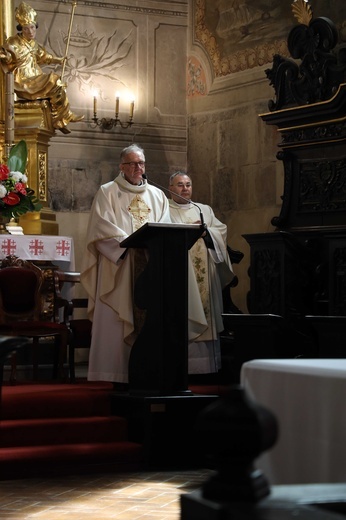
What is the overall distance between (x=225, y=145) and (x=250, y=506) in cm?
986

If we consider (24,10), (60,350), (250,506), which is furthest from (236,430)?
(24,10)

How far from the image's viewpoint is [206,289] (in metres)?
8.66

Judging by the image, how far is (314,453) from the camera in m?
3.54

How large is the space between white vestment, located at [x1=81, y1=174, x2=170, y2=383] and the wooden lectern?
1.12 feet

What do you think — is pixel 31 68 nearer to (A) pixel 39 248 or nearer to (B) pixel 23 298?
(A) pixel 39 248

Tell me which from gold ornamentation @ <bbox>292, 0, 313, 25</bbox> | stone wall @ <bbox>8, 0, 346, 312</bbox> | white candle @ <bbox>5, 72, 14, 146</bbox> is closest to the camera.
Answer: gold ornamentation @ <bbox>292, 0, 313, 25</bbox>

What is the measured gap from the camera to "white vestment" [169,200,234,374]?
26.8 feet

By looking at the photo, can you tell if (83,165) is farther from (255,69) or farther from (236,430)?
(236,430)

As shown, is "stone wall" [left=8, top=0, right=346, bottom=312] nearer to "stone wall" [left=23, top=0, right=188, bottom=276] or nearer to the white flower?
"stone wall" [left=23, top=0, right=188, bottom=276]

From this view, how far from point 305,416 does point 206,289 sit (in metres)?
5.08

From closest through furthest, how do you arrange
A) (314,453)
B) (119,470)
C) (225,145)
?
1. (314,453)
2. (119,470)
3. (225,145)

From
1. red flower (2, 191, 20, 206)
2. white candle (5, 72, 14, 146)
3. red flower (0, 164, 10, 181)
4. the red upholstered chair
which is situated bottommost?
the red upholstered chair

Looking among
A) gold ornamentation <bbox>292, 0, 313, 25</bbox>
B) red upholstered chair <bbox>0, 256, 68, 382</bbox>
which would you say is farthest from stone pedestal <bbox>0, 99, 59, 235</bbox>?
gold ornamentation <bbox>292, 0, 313, 25</bbox>

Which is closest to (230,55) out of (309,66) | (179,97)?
(179,97)
